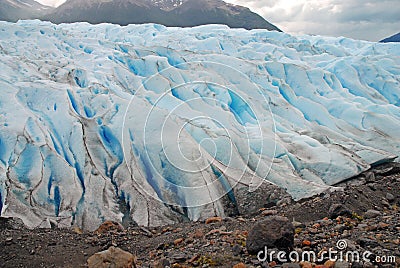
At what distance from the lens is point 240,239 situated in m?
5.12

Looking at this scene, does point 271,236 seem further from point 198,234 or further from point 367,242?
point 198,234

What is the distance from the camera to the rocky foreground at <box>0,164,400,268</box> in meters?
4.22

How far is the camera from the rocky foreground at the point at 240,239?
13.9 ft

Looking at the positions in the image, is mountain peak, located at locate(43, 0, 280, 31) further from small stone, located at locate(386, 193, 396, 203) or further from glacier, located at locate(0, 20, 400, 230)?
small stone, located at locate(386, 193, 396, 203)

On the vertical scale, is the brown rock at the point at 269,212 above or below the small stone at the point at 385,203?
below

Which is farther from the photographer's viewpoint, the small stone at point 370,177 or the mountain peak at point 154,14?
the mountain peak at point 154,14

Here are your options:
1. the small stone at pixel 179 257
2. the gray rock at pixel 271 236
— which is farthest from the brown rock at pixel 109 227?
the gray rock at pixel 271 236

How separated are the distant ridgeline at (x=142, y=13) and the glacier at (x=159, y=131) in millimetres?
44801

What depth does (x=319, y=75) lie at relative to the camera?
16766 millimetres

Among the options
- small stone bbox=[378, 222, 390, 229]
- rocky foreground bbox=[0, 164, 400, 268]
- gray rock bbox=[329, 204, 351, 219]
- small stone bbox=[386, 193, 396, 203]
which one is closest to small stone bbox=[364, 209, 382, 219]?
rocky foreground bbox=[0, 164, 400, 268]

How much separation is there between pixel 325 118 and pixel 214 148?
659cm

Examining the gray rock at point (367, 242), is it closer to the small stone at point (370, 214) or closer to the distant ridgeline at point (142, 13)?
the small stone at point (370, 214)

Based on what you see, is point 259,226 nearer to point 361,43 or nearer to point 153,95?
point 153,95

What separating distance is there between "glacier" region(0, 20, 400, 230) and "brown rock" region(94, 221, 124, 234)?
517mm
